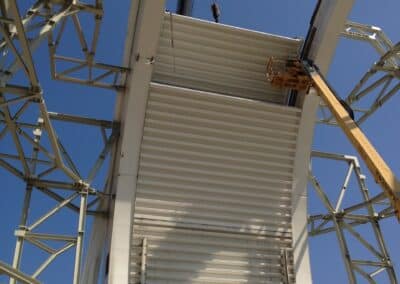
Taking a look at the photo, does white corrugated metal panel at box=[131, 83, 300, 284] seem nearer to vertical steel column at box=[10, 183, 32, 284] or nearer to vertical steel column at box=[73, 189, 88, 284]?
vertical steel column at box=[73, 189, 88, 284]

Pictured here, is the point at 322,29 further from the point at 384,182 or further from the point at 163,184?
the point at 163,184

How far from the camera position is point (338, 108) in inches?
575

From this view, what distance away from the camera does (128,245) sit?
46.6ft

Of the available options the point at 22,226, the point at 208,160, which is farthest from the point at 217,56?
the point at 22,226

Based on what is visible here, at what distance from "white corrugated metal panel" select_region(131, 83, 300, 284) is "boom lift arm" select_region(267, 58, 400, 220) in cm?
92

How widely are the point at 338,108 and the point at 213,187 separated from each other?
432cm

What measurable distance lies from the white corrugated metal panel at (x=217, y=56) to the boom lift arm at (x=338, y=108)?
0.63 m

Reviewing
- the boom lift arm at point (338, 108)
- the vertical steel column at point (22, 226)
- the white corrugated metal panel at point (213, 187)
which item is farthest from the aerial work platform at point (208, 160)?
the vertical steel column at point (22, 226)

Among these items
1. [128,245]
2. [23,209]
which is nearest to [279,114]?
[128,245]

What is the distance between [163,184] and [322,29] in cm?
664

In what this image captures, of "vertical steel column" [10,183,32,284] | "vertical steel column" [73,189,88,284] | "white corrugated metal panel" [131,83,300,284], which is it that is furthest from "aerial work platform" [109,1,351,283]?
"vertical steel column" [10,183,32,284]

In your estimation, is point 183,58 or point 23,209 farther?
point 183,58

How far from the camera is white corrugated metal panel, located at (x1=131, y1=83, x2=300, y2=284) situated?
1483 cm

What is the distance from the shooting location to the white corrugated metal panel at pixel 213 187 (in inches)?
584
